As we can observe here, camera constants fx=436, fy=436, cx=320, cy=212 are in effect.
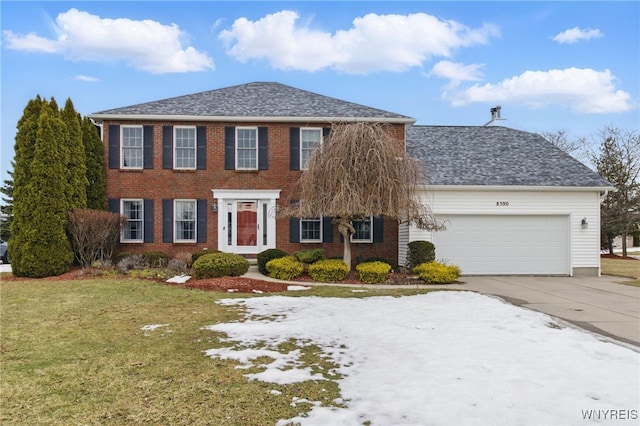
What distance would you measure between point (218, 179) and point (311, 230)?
3790 millimetres

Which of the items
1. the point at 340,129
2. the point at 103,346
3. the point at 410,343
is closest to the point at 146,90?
the point at 340,129

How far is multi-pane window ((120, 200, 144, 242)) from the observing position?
15438 millimetres

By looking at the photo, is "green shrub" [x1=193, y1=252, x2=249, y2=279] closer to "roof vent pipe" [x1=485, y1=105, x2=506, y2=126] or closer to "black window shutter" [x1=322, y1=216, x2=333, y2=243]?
"black window shutter" [x1=322, y1=216, x2=333, y2=243]

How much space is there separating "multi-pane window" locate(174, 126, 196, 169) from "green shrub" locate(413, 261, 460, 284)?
343 inches

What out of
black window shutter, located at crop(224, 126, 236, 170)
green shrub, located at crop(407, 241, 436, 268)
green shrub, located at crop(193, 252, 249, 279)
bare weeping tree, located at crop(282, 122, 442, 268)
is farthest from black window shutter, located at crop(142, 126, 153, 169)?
green shrub, located at crop(407, 241, 436, 268)

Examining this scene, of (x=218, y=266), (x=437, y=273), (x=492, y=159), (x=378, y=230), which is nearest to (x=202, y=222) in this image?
(x=218, y=266)

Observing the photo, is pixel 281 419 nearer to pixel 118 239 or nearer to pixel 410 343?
pixel 410 343

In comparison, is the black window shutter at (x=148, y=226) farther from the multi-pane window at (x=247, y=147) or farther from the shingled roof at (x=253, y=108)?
the multi-pane window at (x=247, y=147)

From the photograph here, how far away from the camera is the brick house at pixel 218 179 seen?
Answer: 1541cm

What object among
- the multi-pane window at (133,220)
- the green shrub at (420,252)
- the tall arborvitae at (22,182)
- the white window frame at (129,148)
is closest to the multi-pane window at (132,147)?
the white window frame at (129,148)

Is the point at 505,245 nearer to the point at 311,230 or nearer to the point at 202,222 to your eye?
the point at 311,230

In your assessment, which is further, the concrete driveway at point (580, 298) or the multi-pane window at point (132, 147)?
the multi-pane window at point (132, 147)

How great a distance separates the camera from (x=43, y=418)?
3.62 metres

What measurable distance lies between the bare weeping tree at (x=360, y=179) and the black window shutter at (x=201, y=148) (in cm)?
456
